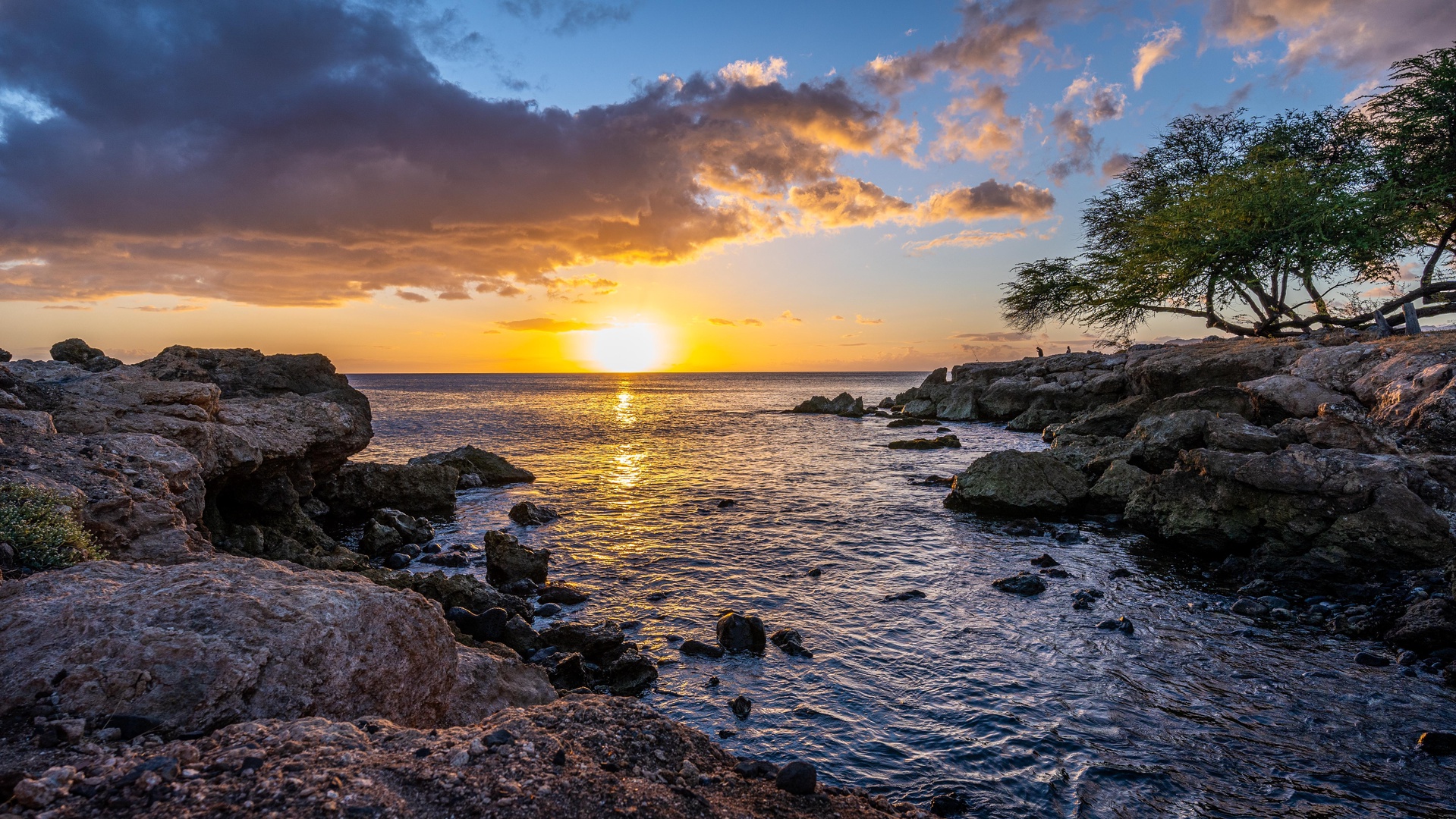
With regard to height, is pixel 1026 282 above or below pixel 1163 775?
above

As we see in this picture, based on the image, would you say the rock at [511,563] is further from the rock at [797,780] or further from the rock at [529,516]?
the rock at [797,780]

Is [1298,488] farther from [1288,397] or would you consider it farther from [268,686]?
[268,686]

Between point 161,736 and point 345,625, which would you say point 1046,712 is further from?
point 161,736

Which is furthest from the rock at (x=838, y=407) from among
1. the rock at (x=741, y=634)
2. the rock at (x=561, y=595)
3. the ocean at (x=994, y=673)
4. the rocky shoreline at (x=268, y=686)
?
the rocky shoreline at (x=268, y=686)

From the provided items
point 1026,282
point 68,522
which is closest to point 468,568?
point 68,522

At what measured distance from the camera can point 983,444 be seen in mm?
34406

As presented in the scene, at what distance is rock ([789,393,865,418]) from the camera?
61.1m

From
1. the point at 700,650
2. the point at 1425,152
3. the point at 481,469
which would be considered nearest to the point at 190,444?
the point at 700,650

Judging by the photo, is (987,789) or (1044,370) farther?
(1044,370)

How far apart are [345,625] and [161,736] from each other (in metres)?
1.45

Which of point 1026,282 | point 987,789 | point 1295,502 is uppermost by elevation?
point 1026,282

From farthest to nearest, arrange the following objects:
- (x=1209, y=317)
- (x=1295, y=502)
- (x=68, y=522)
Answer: (x=1209, y=317)
(x=1295, y=502)
(x=68, y=522)

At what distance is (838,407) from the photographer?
63.4m

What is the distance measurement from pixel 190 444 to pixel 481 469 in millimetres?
14718
